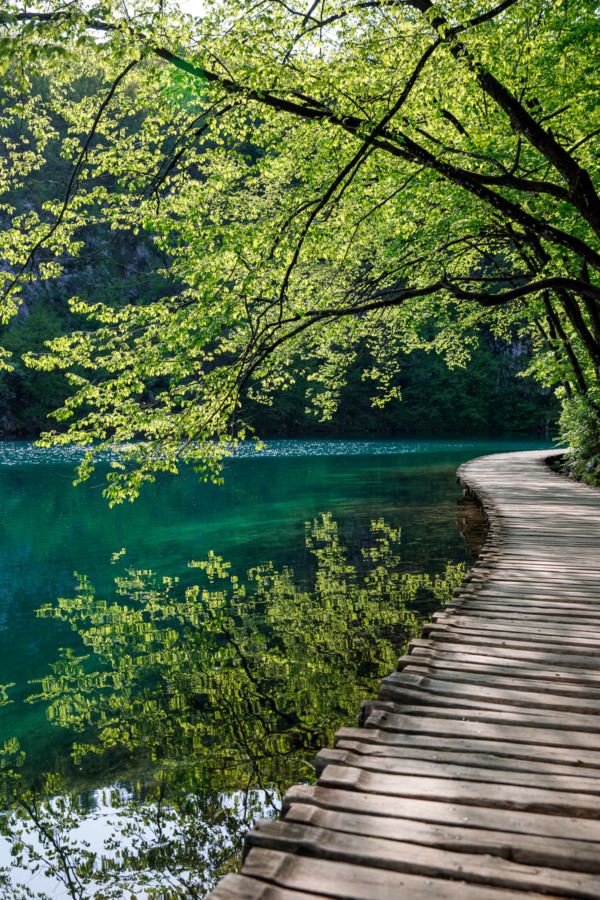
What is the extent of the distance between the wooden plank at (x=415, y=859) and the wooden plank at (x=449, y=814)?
0.18m

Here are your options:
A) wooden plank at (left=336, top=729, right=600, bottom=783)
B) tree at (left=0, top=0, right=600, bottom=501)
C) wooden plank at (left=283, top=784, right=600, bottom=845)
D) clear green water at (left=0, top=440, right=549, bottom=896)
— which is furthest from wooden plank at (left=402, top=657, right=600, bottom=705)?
tree at (left=0, top=0, right=600, bottom=501)

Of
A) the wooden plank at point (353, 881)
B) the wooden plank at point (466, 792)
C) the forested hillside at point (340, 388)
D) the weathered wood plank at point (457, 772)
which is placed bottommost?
the weathered wood plank at point (457, 772)

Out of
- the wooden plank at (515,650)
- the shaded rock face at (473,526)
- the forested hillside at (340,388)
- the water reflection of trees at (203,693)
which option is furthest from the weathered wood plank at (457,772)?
the forested hillside at (340,388)

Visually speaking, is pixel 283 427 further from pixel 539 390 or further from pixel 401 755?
pixel 401 755

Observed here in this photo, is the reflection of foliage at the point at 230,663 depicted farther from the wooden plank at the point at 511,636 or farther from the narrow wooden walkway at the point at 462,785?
the narrow wooden walkway at the point at 462,785

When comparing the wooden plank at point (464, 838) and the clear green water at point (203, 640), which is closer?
the wooden plank at point (464, 838)

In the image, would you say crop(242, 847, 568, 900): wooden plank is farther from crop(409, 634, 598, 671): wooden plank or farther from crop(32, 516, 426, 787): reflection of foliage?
crop(32, 516, 426, 787): reflection of foliage

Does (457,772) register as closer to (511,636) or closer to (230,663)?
(511,636)

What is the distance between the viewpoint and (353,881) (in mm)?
2232

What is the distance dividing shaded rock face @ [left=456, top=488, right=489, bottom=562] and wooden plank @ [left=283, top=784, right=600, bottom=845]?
9863mm

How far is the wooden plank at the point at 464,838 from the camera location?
7.63 ft

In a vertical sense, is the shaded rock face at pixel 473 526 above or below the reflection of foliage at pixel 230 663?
above

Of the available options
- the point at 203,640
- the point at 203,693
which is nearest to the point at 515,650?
the point at 203,693

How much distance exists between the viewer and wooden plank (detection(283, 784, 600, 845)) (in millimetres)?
2504
